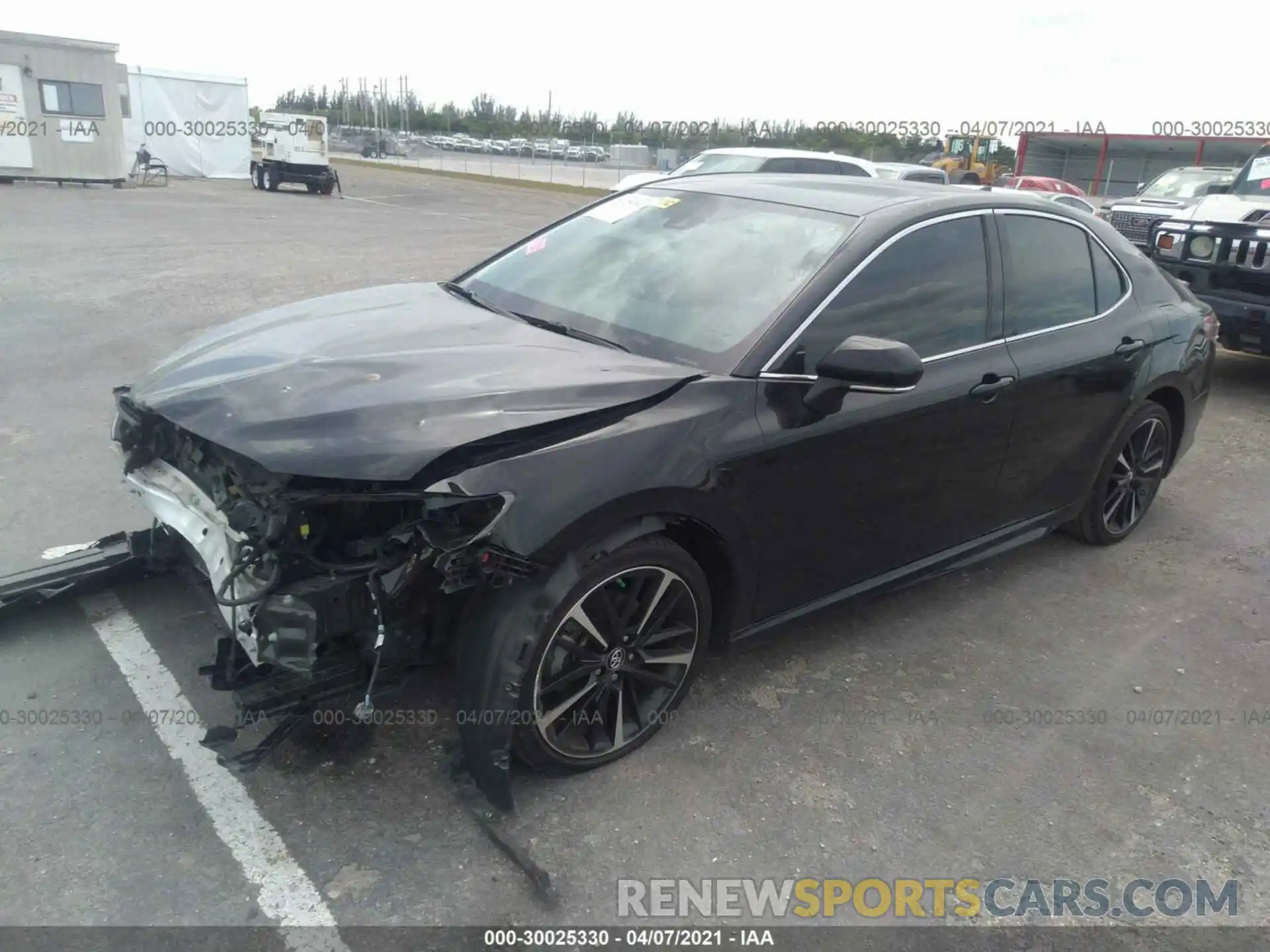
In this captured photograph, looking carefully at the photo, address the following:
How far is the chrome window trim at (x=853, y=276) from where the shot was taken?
3.13 m

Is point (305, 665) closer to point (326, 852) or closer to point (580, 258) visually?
point (326, 852)

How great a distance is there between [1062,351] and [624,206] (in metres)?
1.94

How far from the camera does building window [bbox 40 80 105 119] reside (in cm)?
2480

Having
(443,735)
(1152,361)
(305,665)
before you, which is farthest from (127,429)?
(1152,361)

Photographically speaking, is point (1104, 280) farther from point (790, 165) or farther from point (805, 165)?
point (805, 165)

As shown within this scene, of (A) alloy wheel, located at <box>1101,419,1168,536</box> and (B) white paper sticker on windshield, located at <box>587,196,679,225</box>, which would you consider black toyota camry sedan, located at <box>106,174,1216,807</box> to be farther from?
(A) alloy wheel, located at <box>1101,419,1168,536</box>

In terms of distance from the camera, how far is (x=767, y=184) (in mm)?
3971

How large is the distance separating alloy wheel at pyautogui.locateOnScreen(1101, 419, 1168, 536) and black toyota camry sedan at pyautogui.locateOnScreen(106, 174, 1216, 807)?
17.1 inches

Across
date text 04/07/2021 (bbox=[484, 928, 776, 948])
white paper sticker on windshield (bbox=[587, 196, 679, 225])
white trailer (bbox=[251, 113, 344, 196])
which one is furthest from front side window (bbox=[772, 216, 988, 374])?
white trailer (bbox=[251, 113, 344, 196])

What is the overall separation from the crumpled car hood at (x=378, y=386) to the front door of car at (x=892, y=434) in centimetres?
45

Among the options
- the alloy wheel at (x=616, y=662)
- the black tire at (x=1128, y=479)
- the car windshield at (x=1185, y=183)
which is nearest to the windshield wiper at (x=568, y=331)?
the alloy wheel at (x=616, y=662)

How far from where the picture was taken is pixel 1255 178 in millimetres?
9922

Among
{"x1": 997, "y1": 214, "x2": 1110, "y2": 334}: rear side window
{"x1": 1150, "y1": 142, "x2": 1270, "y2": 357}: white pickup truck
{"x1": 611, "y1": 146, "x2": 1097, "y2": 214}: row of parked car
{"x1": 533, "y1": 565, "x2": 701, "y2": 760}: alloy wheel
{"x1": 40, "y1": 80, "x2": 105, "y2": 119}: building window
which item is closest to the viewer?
{"x1": 533, "y1": 565, "x2": 701, "y2": 760}: alloy wheel

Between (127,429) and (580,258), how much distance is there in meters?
1.77
